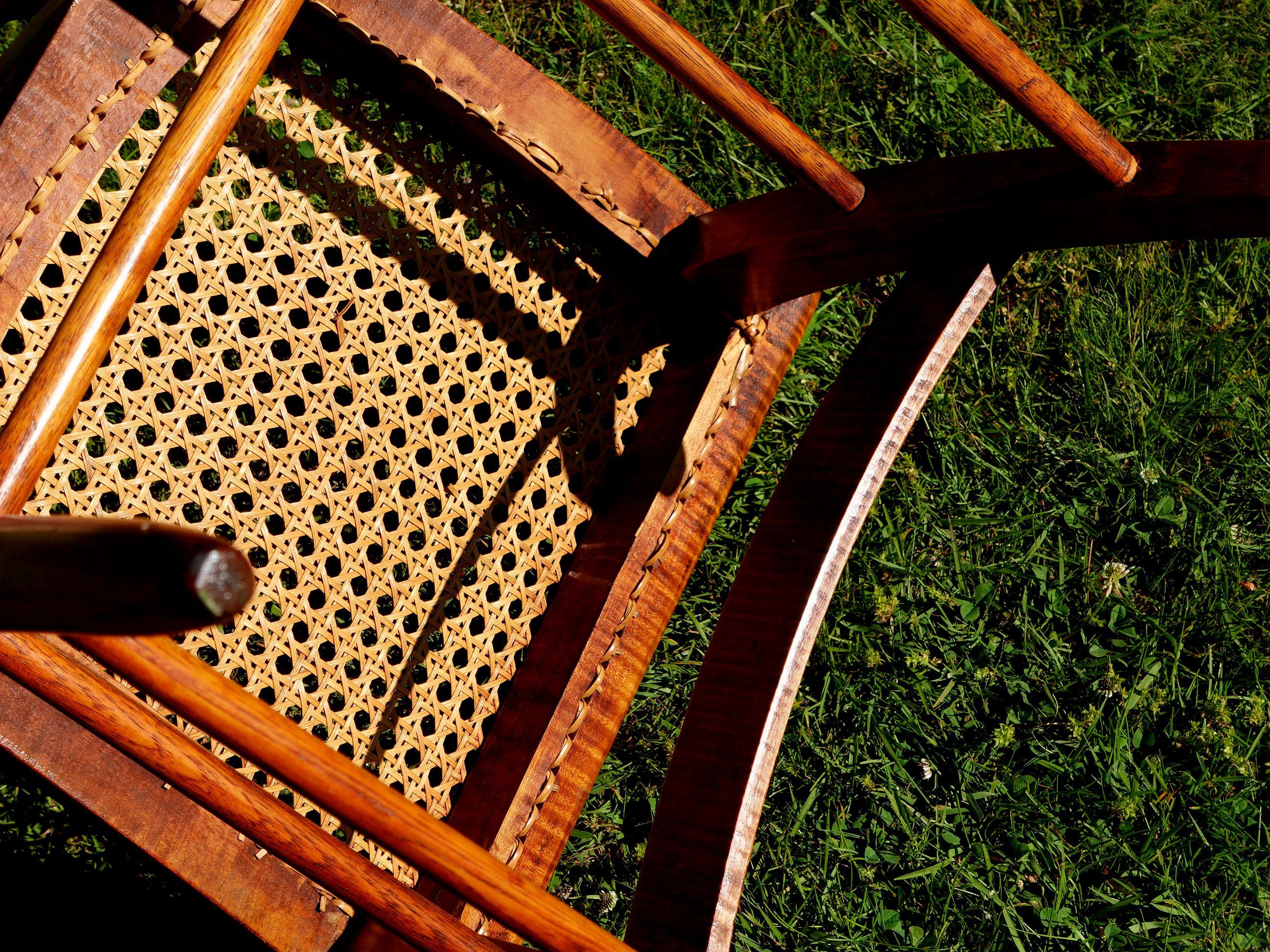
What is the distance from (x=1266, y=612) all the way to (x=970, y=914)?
690 mm

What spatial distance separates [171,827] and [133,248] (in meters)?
0.42

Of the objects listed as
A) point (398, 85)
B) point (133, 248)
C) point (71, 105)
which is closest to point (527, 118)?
point (398, 85)

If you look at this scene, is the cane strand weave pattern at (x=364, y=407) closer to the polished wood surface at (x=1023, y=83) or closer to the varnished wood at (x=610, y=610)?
the varnished wood at (x=610, y=610)

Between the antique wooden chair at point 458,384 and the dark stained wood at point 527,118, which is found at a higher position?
the dark stained wood at point 527,118

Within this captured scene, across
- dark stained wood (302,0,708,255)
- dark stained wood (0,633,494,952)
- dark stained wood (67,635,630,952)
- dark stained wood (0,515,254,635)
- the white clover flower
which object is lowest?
dark stained wood (0,633,494,952)

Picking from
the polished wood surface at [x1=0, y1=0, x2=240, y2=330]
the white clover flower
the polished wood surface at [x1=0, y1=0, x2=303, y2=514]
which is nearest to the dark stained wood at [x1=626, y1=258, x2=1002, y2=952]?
the polished wood surface at [x1=0, y1=0, x2=303, y2=514]

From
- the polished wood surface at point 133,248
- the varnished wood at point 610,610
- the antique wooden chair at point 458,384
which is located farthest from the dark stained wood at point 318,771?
the varnished wood at point 610,610

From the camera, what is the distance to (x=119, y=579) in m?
0.31

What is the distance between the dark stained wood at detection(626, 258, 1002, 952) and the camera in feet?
2.23

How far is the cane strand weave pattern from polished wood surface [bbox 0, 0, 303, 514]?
0.85 ft

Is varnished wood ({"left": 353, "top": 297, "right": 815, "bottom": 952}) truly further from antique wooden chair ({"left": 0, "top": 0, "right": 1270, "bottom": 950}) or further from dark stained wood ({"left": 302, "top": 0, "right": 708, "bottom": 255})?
dark stained wood ({"left": 302, "top": 0, "right": 708, "bottom": 255})

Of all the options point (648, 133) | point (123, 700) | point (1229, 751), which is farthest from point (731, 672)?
point (1229, 751)

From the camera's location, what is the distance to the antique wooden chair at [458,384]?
63cm

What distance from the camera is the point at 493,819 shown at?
2.83ft
